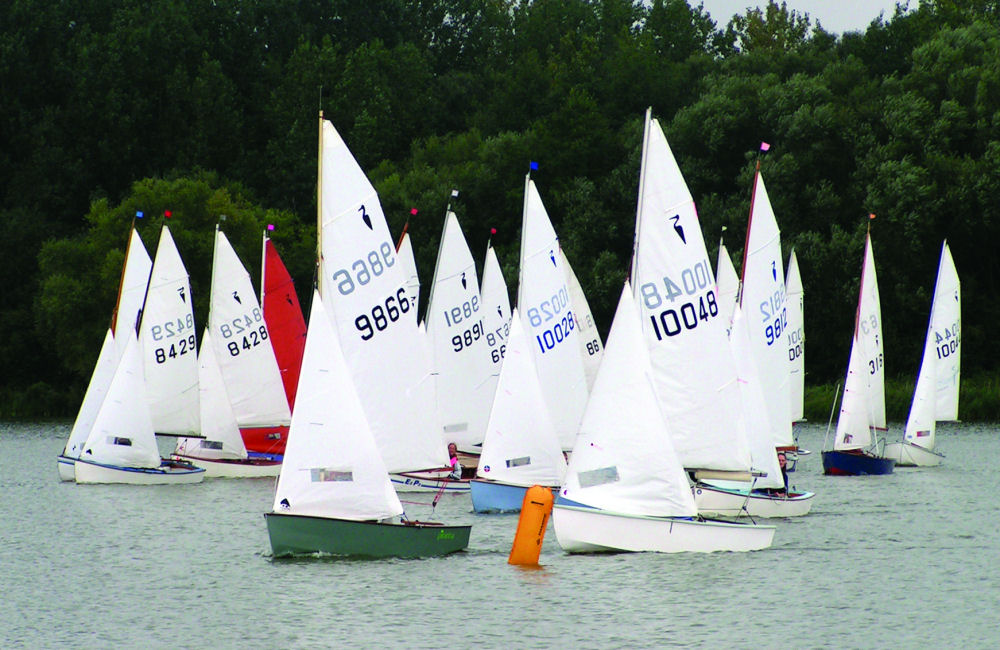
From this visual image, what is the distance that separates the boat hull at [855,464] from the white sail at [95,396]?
701 inches

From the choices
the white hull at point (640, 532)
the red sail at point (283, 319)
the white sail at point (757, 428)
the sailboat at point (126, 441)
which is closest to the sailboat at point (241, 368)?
the red sail at point (283, 319)

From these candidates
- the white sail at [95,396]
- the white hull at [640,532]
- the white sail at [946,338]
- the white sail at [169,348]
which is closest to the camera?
the white hull at [640,532]

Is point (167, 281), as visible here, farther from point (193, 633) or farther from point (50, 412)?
point (50, 412)

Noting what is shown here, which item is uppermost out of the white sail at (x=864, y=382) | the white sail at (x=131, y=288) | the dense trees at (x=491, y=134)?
the dense trees at (x=491, y=134)

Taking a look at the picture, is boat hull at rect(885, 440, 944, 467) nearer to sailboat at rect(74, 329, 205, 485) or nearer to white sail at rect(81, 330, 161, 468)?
sailboat at rect(74, 329, 205, 485)

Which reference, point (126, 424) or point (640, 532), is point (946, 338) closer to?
point (126, 424)

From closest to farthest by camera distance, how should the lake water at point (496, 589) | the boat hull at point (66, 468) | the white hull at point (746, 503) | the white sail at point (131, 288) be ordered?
the lake water at point (496, 589) → the white hull at point (746, 503) → the boat hull at point (66, 468) → the white sail at point (131, 288)

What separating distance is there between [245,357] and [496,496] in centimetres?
1202

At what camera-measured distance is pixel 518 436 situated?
29.9m

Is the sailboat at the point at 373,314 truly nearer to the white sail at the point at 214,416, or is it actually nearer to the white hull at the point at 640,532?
the white hull at the point at 640,532

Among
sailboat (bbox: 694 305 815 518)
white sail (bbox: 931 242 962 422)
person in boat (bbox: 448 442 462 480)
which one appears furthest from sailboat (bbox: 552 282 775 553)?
white sail (bbox: 931 242 962 422)

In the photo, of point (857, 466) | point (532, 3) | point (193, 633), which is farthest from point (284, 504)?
point (532, 3)

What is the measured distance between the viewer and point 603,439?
79.9 ft

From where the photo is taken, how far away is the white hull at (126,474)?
Answer: 124 ft
